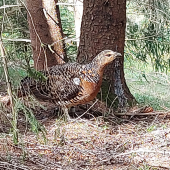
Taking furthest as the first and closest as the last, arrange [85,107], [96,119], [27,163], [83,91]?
[85,107] → [96,119] → [83,91] → [27,163]

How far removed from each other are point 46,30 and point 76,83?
203 centimetres

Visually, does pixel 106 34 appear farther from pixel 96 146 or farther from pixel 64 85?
pixel 96 146

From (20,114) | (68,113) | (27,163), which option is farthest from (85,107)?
(27,163)

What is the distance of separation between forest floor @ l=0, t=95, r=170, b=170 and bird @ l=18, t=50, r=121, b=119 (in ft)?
1.34

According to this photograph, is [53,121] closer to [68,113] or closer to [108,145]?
A: [68,113]

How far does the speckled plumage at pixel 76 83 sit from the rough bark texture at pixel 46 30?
1.47m

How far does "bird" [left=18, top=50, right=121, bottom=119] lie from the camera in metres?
4.64

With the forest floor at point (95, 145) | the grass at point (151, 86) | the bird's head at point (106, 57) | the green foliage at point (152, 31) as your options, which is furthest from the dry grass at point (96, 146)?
the green foliage at point (152, 31)

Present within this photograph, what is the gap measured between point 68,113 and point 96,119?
504 mm

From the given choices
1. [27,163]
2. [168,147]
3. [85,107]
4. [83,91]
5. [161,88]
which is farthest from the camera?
[161,88]

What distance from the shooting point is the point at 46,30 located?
20.6ft

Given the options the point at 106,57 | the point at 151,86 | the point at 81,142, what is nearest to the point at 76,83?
the point at 106,57

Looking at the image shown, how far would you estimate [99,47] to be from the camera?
529 cm

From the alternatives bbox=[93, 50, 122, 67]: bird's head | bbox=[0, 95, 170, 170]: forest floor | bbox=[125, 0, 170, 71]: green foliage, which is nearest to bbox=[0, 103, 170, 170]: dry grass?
bbox=[0, 95, 170, 170]: forest floor
